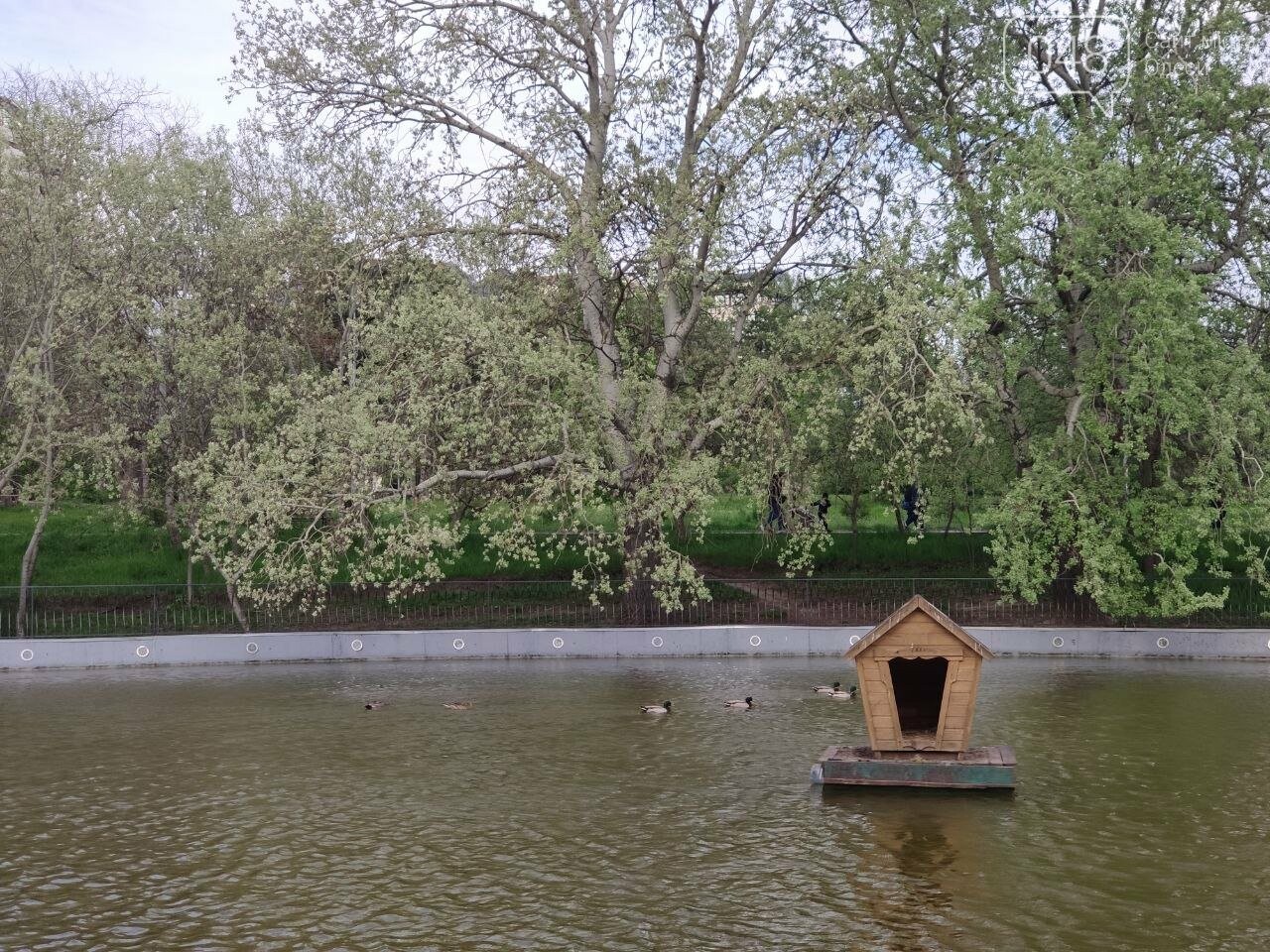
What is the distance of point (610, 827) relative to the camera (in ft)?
47.6

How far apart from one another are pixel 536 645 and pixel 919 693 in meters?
14.3

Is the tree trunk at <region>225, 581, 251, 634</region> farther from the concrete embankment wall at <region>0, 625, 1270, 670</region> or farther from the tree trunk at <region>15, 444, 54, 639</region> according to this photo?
the tree trunk at <region>15, 444, 54, 639</region>

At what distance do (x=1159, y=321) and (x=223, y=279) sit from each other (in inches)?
936

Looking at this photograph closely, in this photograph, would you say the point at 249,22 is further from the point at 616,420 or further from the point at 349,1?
the point at 616,420

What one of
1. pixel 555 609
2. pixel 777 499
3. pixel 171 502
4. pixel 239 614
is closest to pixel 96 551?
pixel 171 502

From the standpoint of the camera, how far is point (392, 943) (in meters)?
10.8

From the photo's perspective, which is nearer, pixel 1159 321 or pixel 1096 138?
pixel 1159 321

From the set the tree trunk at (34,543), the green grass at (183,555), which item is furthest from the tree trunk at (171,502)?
the tree trunk at (34,543)

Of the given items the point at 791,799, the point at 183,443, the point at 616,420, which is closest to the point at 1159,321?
the point at 616,420

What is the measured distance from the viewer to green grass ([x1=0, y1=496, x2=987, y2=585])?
135ft

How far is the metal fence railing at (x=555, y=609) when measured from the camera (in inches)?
1303

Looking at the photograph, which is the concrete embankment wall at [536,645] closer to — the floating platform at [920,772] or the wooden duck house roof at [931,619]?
the floating platform at [920,772]

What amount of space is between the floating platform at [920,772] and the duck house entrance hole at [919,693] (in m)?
1.21

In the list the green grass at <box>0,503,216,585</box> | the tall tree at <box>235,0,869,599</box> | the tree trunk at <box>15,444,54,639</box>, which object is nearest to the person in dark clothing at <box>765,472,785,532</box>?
the tall tree at <box>235,0,869,599</box>
